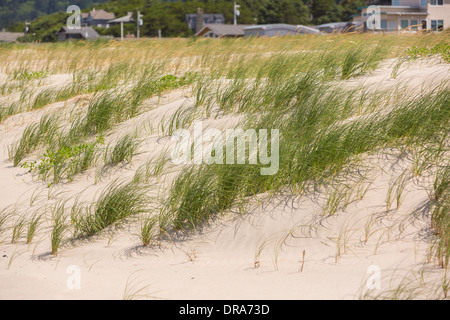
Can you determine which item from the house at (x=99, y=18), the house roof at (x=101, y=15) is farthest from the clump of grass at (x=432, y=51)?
the house roof at (x=101, y=15)

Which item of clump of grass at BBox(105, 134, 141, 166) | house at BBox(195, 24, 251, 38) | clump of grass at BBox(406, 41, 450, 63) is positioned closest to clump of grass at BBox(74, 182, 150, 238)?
clump of grass at BBox(105, 134, 141, 166)

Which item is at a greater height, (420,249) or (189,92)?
(189,92)

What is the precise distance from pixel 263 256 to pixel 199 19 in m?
61.4

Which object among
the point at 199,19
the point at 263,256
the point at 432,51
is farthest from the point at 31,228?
the point at 199,19

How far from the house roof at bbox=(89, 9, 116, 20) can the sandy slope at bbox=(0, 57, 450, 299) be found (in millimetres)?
68236

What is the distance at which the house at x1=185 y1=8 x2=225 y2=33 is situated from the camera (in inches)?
2426

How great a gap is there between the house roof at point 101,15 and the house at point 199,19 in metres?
12.1

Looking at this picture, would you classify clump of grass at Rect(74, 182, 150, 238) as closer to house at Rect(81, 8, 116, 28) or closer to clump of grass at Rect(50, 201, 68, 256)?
clump of grass at Rect(50, 201, 68, 256)

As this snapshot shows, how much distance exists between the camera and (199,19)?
62750mm

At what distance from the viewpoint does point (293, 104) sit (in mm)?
5988

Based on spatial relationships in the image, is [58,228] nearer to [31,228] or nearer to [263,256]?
[31,228]

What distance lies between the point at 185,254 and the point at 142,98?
3.54 m
